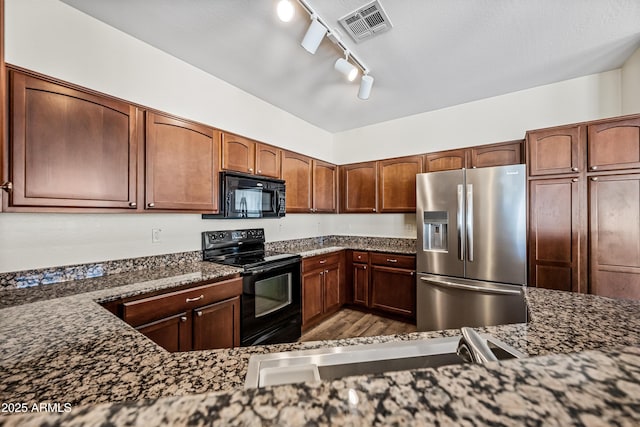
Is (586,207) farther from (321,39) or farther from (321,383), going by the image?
(321,383)

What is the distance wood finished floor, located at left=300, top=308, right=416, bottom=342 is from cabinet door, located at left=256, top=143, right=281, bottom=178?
186 cm

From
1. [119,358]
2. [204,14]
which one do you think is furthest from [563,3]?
[119,358]

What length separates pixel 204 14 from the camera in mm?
1723

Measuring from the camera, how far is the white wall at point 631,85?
2.10m

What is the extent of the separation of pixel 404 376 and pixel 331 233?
3.94 meters

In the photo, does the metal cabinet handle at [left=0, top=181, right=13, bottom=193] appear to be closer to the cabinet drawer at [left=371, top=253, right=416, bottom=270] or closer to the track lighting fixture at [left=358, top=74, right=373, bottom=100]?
the track lighting fixture at [left=358, top=74, right=373, bottom=100]

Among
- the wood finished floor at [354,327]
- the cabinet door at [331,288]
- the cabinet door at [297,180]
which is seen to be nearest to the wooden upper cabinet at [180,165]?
the cabinet door at [297,180]

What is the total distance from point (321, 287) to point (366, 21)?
104 inches

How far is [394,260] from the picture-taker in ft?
10.3

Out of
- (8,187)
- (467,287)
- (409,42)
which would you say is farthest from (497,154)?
(8,187)

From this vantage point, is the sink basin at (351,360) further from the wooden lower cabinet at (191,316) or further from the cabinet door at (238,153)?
the cabinet door at (238,153)

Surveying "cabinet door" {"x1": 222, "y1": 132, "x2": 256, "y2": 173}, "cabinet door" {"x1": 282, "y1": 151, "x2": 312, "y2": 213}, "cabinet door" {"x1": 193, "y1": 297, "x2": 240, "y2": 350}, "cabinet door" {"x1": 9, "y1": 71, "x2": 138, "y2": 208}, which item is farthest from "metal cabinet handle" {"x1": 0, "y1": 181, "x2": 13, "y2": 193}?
"cabinet door" {"x1": 282, "y1": 151, "x2": 312, "y2": 213}

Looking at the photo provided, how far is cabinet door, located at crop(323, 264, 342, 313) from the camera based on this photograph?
3.17 meters

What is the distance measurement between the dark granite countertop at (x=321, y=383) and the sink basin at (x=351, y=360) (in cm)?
6
